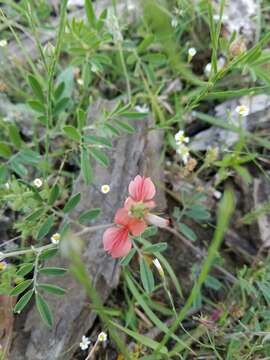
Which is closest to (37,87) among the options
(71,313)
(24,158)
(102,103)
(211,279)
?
(24,158)

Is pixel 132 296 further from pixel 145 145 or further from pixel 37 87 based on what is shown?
pixel 37 87

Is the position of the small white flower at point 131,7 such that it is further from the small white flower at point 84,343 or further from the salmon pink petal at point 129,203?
the small white flower at point 84,343

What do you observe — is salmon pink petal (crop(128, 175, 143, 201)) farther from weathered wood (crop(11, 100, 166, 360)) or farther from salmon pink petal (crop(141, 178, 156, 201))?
weathered wood (crop(11, 100, 166, 360))

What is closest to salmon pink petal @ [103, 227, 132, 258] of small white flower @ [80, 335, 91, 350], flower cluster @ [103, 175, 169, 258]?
flower cluster @ [103, 175, 169, 258]

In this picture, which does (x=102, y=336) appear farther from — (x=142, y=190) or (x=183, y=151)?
(x=183, y=151)

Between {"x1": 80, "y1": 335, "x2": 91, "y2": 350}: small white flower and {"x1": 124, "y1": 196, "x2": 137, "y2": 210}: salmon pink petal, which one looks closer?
{"x1": 124, "y1": 196, "x2": 137, "y2": 210}: salmon pink petal

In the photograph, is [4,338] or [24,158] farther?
[24,158]

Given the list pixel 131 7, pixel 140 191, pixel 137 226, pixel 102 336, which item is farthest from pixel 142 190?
pixel 131 7
